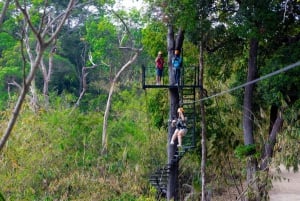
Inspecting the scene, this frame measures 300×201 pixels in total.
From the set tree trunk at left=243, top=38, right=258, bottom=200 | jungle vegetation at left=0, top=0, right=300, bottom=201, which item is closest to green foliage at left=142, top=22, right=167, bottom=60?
jungle vegetation at left=0, top=0, right=300, bottom=201

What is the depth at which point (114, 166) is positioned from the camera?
49.1 ft

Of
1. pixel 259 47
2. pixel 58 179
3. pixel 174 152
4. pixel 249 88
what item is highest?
pixel 259 47

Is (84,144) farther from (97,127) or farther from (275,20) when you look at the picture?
(275,20)

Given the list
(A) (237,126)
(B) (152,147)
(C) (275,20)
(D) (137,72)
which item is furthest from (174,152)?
(D) (137,72)

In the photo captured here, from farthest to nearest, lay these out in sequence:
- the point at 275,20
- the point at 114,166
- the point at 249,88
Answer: the point at 114,166 < the point at 249,88 < the point at 275,20

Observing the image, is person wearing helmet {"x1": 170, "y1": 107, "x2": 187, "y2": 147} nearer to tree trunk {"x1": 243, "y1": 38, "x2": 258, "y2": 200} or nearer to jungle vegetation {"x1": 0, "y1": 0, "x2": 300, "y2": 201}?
jungle vegetation {"x1": 0, "y1": 0, "x2": 300, "y2": 201}

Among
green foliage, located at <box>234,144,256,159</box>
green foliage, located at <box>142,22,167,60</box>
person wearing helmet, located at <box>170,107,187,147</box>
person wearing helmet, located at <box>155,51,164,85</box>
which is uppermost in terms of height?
green foliage, located at <box>142,22,167,60</box>

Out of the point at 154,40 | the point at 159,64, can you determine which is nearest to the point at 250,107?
the point at 159,64

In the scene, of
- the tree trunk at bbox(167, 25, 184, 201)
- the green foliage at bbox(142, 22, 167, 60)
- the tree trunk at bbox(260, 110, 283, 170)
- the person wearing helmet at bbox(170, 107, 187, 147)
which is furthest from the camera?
the green foliage at bbox(142, 22, 167, 60)

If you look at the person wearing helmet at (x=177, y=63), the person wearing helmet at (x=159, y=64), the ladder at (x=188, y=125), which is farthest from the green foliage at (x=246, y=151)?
the person wearing helmet at (x=159, y=64)

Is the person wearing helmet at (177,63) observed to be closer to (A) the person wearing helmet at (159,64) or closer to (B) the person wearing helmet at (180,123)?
(A) the person wearing helmet at (159,64)

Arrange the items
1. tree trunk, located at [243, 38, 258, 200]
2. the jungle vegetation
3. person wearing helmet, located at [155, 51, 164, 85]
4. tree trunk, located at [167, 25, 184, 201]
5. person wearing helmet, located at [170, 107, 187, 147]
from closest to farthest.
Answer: the jungle vegetation
person wearing helmet, located at [170, 107, 187, 147]
tree trunk, located at [243, 38, 258, 200]
person wearing helmet, located at [155, 51, 164, 85]
tree trunk, located at [167, 25, 184, 201]

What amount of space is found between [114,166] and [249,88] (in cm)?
529

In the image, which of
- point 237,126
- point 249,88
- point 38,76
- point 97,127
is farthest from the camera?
point 38,76
